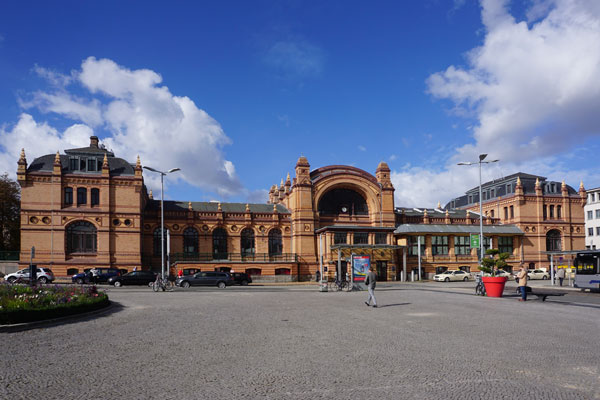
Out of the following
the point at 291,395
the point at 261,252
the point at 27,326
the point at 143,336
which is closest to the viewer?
the point at 291,395

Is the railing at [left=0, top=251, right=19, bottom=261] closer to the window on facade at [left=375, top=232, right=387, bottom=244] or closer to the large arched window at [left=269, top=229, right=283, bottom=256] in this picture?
the large arched window at [left=269, top=229, right=283, bottom=256]

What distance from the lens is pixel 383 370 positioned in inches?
346

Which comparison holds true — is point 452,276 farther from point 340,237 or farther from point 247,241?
point 247,241

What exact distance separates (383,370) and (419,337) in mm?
3939

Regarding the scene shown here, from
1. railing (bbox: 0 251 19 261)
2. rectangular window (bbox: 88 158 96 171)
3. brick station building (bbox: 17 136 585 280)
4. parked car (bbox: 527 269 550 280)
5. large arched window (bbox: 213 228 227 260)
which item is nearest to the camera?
brick station building (bbox: 17 136 585 280)

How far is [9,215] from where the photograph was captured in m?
52.8

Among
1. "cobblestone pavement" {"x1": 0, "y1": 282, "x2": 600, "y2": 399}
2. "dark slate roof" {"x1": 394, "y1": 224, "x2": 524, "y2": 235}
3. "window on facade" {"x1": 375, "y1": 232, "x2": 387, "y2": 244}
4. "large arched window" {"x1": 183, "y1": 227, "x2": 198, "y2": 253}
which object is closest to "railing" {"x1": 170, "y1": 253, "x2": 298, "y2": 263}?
"large arched window" {"x1": 183, "y1": 227, "x2": 198, "y2": 253}

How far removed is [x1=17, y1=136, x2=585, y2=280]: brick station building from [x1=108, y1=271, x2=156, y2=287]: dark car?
808 cm

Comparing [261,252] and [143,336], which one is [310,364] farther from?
[261,252]

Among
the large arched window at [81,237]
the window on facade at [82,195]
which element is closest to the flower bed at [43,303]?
the large arched window at [81,237]

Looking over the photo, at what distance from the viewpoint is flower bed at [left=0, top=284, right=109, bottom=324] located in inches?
532

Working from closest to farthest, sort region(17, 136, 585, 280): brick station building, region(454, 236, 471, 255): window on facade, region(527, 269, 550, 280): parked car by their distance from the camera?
region(17, 136, 585, 280): brick station building, region(527, 269, 550, 280): parked car, region(454, 236, 471, 255): window on facade

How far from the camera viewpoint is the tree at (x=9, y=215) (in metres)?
51.5

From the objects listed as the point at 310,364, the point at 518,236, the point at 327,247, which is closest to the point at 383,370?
the point at 310,364
